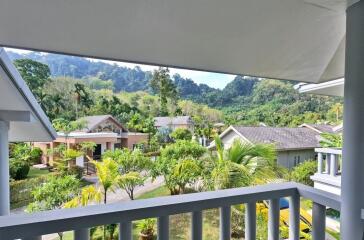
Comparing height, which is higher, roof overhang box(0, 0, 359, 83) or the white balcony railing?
roof overhang box(0, 0, 359, 83)

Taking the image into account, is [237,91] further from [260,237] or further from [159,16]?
[159,16]

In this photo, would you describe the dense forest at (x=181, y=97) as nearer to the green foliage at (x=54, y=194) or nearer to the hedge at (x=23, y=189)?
the hedge at (x=23, y=189)

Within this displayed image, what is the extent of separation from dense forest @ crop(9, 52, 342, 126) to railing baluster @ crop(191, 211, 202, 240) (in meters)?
9.42

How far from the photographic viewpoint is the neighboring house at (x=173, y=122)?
34.0 feet

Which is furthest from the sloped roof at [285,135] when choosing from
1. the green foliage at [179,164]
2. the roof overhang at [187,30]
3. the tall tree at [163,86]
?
the roof overhang at [187,30]

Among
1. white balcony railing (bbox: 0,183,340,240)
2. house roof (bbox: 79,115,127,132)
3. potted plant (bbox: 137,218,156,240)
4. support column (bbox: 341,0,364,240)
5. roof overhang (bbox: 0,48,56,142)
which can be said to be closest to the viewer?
white balcony railing (bbox: 0,183,340,240)

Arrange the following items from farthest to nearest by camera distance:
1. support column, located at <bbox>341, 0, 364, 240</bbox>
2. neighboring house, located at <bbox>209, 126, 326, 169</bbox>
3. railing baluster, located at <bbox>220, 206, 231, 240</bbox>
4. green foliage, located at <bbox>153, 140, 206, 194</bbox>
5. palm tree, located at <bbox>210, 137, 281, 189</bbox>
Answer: neighboring house, located at <bbox>209, 126, 326, 169</bbox> < green foliage, located at <bbox>153, 140, 206, 194</bbox> < palm tree, located at <bbox>210, 137, 281, 189</bbox> < railing baluster, located at <bbox>220, 206, 231, 240</bbox> < support column, located at <bbox>341, 0, 364, 240</bbox>

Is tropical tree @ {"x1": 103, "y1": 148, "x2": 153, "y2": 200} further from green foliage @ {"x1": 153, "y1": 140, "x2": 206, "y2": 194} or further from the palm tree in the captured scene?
the palm tree

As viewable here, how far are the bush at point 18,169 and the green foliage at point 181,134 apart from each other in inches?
183

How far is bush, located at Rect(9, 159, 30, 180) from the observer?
7528mm

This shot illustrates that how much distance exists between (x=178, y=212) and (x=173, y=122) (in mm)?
9645

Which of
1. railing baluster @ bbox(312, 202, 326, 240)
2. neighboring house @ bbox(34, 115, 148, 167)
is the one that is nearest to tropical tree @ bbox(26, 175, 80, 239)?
neighboring house @ bbox(34, 115, 148, 167)

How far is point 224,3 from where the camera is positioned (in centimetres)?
90

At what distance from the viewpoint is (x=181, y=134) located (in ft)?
32.5
